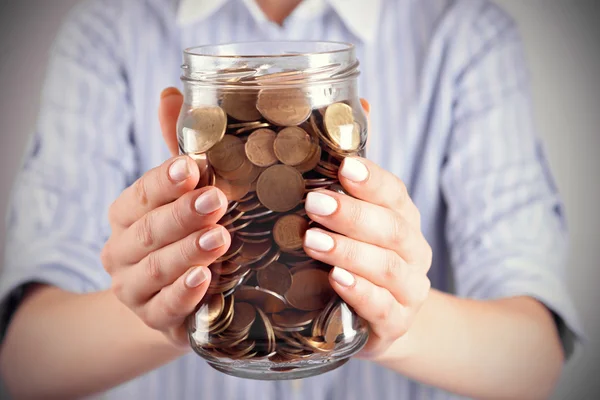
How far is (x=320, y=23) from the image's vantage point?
3.80 feet

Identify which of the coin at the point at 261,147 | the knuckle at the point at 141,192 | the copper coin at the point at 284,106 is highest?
the copper coin at the point at 284,106

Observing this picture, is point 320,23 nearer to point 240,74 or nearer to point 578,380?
point 240,74

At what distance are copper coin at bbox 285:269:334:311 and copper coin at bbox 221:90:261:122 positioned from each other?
0.14 meters

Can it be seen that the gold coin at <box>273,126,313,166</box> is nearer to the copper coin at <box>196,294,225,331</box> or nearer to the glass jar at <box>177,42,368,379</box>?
the glass jar at <box>177,42,368,379</box>

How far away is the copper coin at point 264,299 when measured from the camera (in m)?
0.51

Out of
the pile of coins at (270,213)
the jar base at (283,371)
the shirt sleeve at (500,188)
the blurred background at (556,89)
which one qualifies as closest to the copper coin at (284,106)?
the pile of coins at (270,213)

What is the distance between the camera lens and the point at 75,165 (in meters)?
1.05

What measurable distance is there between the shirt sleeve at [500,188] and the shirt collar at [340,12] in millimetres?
166

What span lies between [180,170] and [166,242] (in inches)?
3.1

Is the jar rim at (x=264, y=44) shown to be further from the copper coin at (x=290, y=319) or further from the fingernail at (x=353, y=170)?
the copper coin at (x=290, y=319)

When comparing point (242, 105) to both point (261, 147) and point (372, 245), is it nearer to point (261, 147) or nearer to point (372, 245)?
point (261, 147)

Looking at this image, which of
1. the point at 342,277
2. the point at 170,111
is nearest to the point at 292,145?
the point at 342,277

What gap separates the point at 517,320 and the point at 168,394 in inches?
28.2

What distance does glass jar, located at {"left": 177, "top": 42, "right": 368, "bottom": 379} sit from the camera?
1.60 feet
